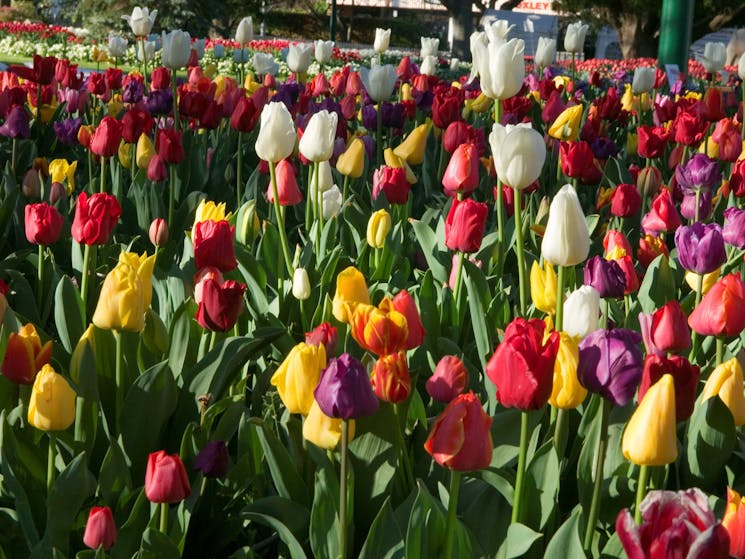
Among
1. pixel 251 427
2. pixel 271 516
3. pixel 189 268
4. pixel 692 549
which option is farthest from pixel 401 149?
pixel 692 549

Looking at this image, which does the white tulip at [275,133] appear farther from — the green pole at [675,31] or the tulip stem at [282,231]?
the green pole at [675,31]

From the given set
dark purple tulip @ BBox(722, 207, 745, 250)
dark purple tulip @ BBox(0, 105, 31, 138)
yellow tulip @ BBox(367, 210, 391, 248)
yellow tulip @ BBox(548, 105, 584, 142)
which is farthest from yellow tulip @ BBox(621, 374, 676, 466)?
dark purple tulip @ BBox(0, 105, 31, 138)

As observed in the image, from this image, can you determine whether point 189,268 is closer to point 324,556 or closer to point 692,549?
point 324,556

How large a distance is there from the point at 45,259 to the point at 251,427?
4.02 ft

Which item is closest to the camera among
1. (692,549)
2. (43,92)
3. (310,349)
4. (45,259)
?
(692,549)

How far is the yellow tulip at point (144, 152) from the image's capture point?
358 cm

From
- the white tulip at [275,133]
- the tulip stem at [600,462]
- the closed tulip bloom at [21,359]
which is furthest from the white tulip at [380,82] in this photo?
the tulip stem at [600,462]

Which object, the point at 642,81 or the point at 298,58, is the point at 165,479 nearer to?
the point at 298,58

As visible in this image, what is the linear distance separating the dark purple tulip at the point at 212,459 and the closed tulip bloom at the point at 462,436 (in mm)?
434

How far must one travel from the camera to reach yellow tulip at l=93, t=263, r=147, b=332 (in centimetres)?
173

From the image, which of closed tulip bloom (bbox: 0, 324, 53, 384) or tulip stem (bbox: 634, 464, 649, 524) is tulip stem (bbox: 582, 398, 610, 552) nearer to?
tulip stem (bbox: 634, 464, 649, 524)

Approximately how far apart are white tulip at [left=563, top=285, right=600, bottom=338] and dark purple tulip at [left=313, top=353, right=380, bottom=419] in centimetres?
53

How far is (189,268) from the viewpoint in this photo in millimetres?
2432

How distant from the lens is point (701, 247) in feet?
6.44
